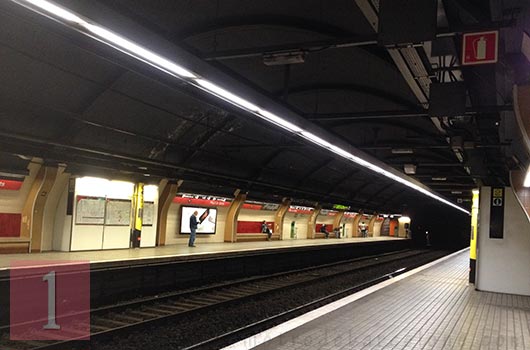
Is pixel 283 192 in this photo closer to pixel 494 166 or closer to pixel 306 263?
pixel 306 263

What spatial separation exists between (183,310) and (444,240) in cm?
4254

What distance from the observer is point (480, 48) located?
4.62 meters

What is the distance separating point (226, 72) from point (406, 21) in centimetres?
276

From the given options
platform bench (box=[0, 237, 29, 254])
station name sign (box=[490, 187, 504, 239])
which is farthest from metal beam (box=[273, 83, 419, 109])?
platform bench (box=[0, 237, 29, 254])

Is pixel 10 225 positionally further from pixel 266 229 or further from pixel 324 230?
pixel 324 230

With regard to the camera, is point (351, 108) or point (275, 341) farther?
point (351, 108)

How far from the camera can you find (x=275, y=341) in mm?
5727

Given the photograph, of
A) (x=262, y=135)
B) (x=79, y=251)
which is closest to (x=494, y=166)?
(x=262, y=135)

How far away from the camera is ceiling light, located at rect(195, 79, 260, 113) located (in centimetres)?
552

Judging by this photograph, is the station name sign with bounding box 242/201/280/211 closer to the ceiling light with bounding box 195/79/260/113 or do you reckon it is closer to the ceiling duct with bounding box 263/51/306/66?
the ceiling light with bounding box 195/79/260/113

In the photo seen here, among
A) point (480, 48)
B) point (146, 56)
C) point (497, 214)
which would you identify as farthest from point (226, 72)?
point (497, 214)

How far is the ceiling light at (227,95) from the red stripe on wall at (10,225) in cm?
782

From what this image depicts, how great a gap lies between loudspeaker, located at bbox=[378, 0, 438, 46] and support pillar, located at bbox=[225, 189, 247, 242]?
1554cm

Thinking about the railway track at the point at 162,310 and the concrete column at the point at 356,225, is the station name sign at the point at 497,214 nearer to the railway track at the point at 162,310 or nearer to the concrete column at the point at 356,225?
the railway track at the point at 162,310
